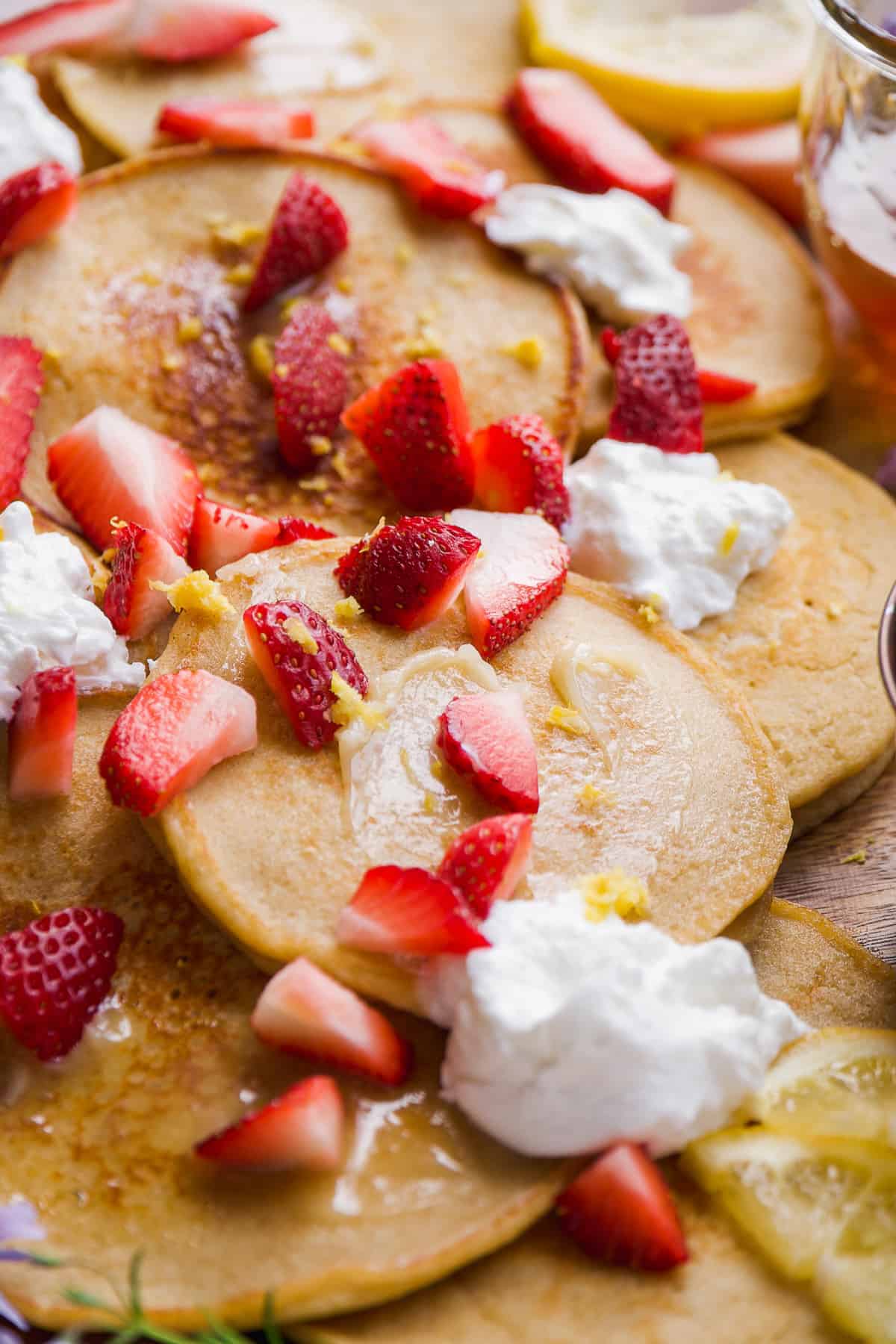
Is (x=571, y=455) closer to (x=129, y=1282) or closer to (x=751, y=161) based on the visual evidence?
(x=751, y=161)

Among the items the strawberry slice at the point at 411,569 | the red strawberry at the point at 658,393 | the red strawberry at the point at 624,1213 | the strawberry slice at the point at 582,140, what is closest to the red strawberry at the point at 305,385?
the strawberry slice at the point at 411,569

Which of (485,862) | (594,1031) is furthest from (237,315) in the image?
(594,1031)

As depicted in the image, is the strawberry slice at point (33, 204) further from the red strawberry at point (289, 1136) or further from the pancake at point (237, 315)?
the red strawberry at point (289, 1136)

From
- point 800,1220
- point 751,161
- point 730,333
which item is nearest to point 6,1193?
point 800,1220

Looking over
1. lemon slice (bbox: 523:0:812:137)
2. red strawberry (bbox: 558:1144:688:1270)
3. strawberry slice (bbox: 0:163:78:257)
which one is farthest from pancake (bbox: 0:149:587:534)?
red strawberry (bbox: 558:1144:688:1270)

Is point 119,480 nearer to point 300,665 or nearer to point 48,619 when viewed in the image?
point 48,619
